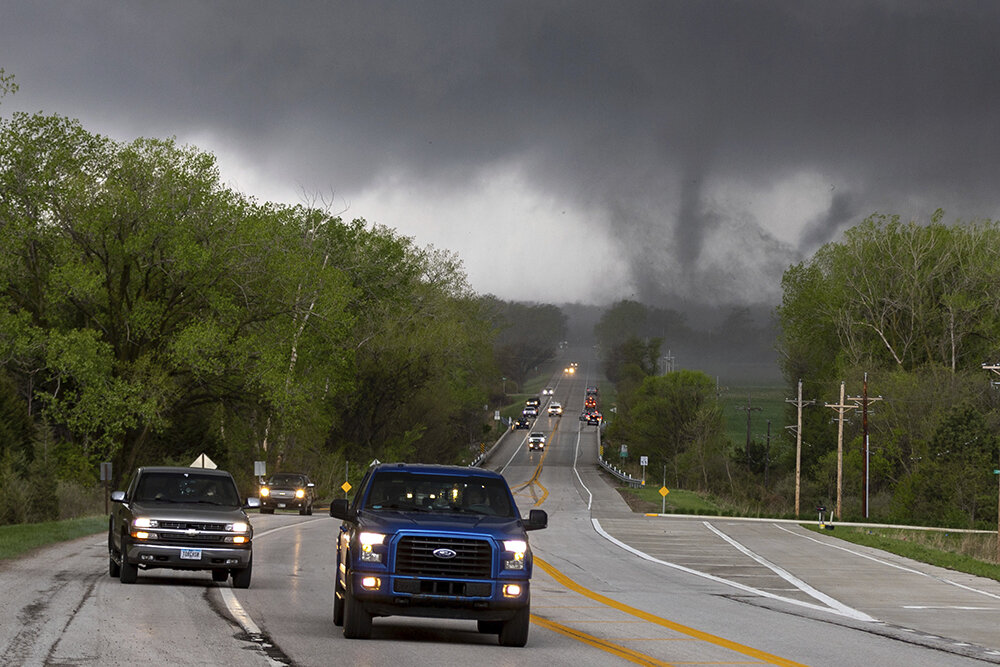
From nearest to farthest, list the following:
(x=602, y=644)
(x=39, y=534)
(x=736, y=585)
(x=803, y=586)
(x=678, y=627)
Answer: (x=602, y=644), (x=678, y=627), (x=736, y=585), (x=803, y=586), (x=39, y=534)

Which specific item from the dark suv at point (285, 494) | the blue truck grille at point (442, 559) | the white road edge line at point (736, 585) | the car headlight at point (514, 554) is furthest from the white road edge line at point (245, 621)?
the dark suv at point (285, 494)

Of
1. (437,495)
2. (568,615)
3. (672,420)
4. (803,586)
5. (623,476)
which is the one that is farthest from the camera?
(672,420)

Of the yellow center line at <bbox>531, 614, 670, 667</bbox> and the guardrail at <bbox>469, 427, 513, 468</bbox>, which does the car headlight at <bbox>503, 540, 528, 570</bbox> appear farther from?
the guardrail at <bbox>469, 427, 513, 468</bbox>

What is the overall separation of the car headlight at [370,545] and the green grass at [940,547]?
22.4 m

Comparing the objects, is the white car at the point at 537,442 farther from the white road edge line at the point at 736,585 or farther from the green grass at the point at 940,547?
the white road edge line at the point at 736,585

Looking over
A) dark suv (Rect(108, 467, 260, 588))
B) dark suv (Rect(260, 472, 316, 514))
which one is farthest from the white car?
dark suv (Rect(108, 467, 260, 588))

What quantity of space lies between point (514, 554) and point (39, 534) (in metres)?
18.9

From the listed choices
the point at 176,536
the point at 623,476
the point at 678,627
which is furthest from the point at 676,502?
the point at 678,627

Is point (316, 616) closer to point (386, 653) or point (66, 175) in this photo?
point (386, 653)

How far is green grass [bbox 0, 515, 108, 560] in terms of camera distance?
24.5 m

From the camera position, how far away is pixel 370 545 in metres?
12.6

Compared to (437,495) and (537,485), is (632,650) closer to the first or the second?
(437,495)

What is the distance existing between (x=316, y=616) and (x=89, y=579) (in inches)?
211

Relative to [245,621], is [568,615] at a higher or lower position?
lower
